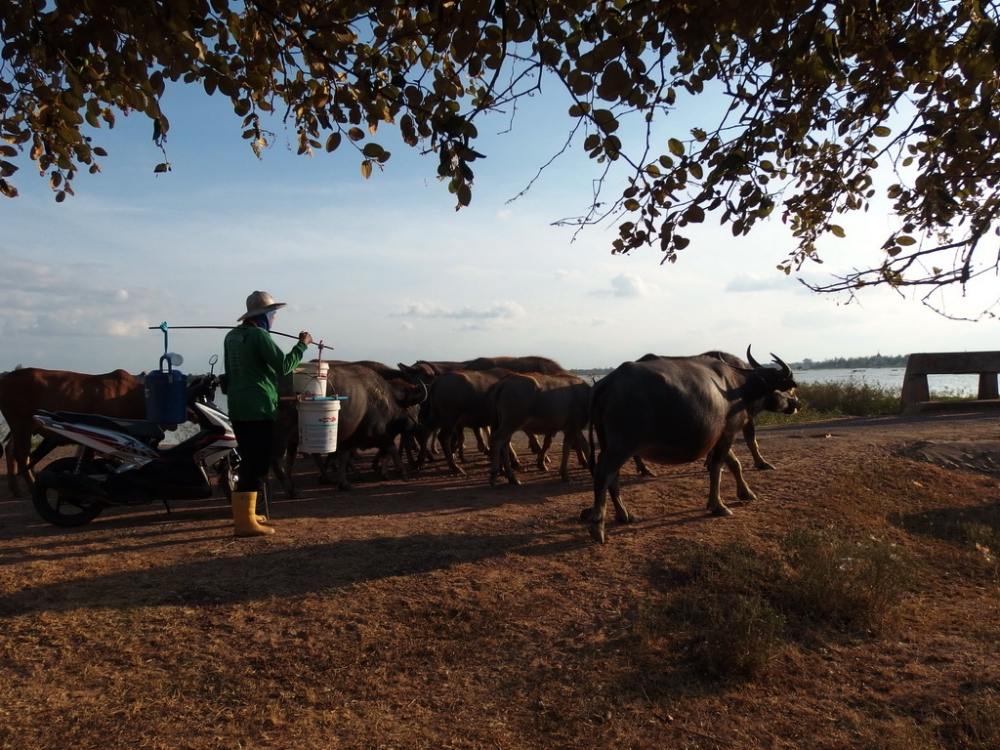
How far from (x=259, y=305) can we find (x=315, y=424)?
1637 mm

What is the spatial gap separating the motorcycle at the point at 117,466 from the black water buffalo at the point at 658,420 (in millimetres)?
3547

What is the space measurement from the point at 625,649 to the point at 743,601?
947 millimetres

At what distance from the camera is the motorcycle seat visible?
7238mm

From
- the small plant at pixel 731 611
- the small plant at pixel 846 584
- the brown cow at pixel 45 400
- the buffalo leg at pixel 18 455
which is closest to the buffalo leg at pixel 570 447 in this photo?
the small plant at pixel 731 611

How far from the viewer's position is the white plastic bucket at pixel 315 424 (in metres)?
8.07

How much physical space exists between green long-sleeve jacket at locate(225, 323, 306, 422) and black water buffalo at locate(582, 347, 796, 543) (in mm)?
2977

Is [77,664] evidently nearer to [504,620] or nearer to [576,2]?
[504,620]

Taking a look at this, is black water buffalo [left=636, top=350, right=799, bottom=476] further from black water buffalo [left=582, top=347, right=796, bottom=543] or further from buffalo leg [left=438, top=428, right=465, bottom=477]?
buffalo leg [left=438, top=428, right=465, bottom=477]

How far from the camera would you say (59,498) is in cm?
723

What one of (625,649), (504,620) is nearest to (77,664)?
(504,620)

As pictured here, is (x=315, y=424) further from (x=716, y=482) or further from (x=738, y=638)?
(x=738, y=638)

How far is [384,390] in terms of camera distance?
10.8 metres

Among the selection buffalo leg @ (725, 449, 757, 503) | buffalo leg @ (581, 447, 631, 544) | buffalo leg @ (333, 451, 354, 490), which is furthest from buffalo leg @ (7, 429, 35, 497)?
buffalo leg @ (725, 449, 757, 503)

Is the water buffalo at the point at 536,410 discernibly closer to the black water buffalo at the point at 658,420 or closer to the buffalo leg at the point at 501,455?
the buffalo leg at the point at 501,455
